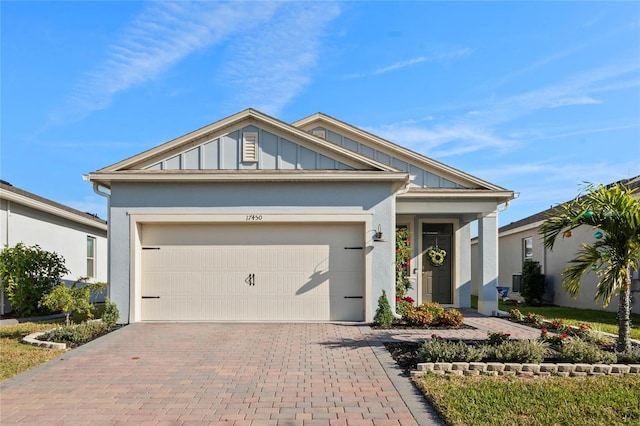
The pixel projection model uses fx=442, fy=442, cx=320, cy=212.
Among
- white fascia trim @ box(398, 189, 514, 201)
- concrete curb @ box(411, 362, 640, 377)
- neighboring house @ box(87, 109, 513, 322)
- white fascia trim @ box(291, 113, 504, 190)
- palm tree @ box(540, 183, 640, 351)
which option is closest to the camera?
concrete curb @ box(411, 362, 640, 377)

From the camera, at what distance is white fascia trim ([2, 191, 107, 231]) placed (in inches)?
469

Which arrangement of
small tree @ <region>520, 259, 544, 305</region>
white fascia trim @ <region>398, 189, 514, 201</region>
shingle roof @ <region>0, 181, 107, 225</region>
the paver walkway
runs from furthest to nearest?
1. small tree @ <region>520, 259, 544, 305</region>
2. white fascia trim @ <region>398, 189, 514, 201</region>
3. shingle roof @ <region>0, 181, 107, 225</region>
4. the paver walkway

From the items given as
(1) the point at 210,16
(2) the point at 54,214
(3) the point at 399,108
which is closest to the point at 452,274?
(3) the point at 399,108

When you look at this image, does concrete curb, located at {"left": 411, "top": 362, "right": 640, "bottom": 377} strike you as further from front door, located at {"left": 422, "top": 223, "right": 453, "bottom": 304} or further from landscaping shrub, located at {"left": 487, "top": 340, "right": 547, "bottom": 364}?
front door, located at {"left": 422, "top": 223, "right": 453, "bottom": 304}

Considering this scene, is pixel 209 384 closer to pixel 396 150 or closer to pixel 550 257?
pixel 396 150

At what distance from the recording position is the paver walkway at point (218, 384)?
4.66 metres

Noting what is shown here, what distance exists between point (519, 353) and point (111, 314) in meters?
8.56

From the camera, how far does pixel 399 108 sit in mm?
10617

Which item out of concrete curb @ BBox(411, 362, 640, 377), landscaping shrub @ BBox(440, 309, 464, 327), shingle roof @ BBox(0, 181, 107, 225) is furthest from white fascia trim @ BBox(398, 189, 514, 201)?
shingle roof @ BBox(0, 181, 107, 225)

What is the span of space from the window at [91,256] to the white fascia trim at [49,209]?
2.09 ft

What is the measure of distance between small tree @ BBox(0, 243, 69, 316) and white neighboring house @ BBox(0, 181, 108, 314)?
446 millimetres

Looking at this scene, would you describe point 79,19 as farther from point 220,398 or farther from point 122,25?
point 220,398

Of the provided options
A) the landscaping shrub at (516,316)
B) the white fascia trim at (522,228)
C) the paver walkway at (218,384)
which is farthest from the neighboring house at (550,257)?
the paver walkway at (218,384)

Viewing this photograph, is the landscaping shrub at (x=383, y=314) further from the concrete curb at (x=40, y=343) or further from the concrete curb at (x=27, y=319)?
the concrete curb at (x=27, y=319)
